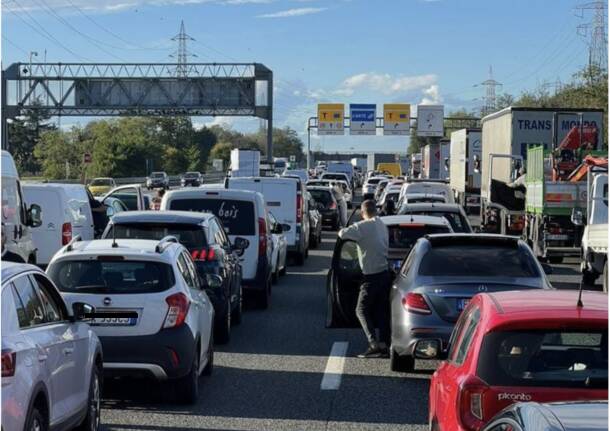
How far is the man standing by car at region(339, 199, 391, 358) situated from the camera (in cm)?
1337

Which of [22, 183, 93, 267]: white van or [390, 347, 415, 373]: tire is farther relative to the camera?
[22, 183, 93, 267]: white van

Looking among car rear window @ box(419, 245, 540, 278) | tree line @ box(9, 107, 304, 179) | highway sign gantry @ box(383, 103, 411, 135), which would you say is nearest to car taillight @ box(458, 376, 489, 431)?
car rear window @ box(419, 245, 540, 278)

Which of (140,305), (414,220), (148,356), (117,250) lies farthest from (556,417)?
(414,220)

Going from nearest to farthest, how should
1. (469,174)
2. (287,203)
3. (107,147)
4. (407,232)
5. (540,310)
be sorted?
(540,310), (407,232), (287,203), (469,174), (107,147)

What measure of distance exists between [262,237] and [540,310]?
466 inches

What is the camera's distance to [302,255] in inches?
1099

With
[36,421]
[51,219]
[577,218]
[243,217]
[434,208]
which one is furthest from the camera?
[577,218]

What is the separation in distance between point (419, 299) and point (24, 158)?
11013 cm

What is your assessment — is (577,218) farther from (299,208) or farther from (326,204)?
(326,204)

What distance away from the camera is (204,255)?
14.8 meters

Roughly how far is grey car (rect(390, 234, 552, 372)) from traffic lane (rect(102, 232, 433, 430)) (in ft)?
1.83

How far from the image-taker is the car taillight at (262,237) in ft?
61.1

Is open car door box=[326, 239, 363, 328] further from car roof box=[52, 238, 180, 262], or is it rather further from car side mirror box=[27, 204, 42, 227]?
car side mirror box=[27, 204, 42, 227]

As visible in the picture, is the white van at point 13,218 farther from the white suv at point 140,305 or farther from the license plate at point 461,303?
the license plate at point 461,303
